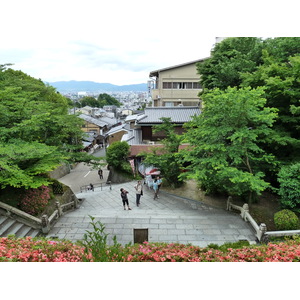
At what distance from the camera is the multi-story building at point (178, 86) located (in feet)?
103

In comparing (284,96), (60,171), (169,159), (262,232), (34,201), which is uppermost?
(284,96)

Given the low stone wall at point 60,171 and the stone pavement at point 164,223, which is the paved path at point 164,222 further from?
the low stone wall at point 60,171

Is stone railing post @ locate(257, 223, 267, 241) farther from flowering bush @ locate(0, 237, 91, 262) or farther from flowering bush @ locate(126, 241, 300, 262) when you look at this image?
flowering bush @ locate(0, 237, 91, 262)

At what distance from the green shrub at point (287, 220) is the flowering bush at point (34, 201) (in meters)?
11.0

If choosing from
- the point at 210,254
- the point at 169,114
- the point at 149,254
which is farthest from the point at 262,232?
the point at 169,114

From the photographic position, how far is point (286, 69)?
10547 mm

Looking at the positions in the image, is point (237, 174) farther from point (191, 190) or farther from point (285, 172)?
point (191, 190)

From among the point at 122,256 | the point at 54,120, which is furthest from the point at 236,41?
the point at 122,256

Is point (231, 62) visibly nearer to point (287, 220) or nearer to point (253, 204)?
point (253, 204)

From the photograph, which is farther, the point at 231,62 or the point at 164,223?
the point at 231,62

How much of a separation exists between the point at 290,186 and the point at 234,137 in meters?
3.39

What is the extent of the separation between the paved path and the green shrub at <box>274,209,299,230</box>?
1.22 m

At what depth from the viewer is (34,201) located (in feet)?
34.4

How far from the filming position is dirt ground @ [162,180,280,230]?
34.8 ft
